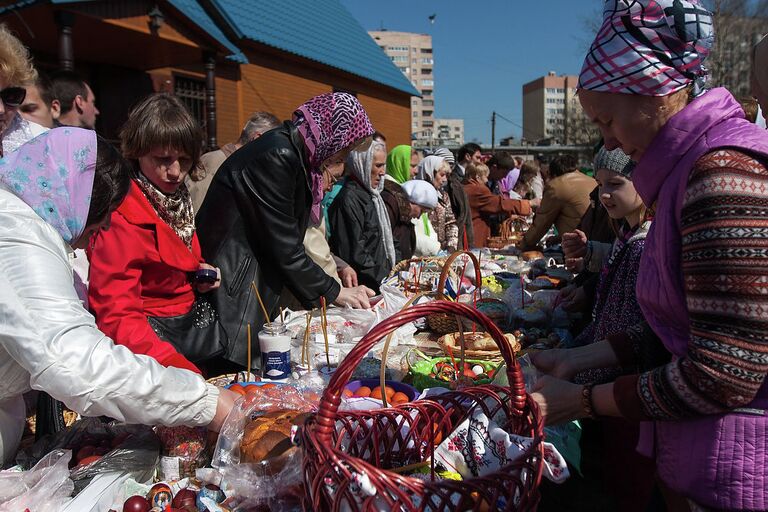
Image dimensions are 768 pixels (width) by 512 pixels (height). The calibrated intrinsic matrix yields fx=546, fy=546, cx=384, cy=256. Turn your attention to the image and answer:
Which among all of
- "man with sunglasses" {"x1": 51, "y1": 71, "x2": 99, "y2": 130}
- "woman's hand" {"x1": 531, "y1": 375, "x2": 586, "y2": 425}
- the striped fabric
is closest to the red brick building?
"man with sunglasses" {"x1": 51, "y1": 71, "x2": 99, "y2": 130}

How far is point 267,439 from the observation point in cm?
144

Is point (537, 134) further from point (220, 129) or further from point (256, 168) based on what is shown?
point (256, 168)

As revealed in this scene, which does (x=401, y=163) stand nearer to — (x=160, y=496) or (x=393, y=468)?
Result: (x=393, y=468)

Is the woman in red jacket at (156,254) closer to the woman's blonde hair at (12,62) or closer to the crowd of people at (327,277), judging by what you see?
the crowd of people at (327,277)

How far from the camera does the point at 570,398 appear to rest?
1.29m

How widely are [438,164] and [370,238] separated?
7.50 feet

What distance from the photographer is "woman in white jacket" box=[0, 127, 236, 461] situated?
4.00 ft

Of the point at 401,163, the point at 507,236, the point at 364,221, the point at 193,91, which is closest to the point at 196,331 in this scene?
the point at 364,221

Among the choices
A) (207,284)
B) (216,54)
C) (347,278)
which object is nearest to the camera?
(207,284)

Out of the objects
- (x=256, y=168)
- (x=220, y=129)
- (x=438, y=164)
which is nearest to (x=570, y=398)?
(x=256, y=168)

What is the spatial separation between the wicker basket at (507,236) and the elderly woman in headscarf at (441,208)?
0.43 meters

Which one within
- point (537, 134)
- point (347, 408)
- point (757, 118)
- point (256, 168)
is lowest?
point (347, 408)

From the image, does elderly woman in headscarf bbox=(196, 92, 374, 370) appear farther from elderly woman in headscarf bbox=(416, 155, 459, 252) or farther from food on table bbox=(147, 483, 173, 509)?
elderly woman in headscarf bbox=(416, 155, 459, 252)

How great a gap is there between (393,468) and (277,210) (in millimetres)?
1451
